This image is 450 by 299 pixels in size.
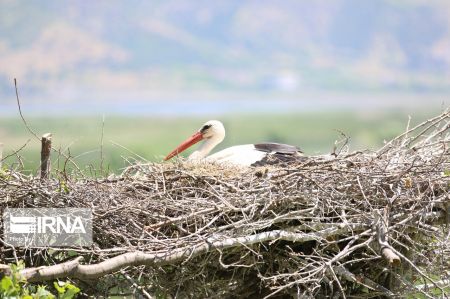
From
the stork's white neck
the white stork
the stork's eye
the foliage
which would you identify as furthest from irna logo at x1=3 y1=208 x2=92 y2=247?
the stork's eye

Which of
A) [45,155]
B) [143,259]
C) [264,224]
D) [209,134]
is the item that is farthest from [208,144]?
[143,259]

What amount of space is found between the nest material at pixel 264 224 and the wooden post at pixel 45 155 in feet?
0.33

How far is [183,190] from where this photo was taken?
6262 mm

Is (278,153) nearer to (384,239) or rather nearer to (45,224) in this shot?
(384,239)

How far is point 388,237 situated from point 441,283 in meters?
0.78

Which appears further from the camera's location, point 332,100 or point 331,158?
point 332,100

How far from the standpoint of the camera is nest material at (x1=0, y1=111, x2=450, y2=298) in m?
5.78

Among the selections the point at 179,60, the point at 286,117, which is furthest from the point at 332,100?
the point at 179,60

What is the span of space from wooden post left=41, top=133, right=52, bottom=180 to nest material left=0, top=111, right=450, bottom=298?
0.33ft

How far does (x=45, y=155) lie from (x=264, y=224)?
1.40 m

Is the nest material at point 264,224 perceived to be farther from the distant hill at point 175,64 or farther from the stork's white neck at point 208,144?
the distant hill at point 175,64

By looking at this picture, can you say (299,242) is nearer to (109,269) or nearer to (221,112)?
(109,269)

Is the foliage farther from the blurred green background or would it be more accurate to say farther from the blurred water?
the blurred water

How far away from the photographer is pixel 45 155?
20.4 feet
